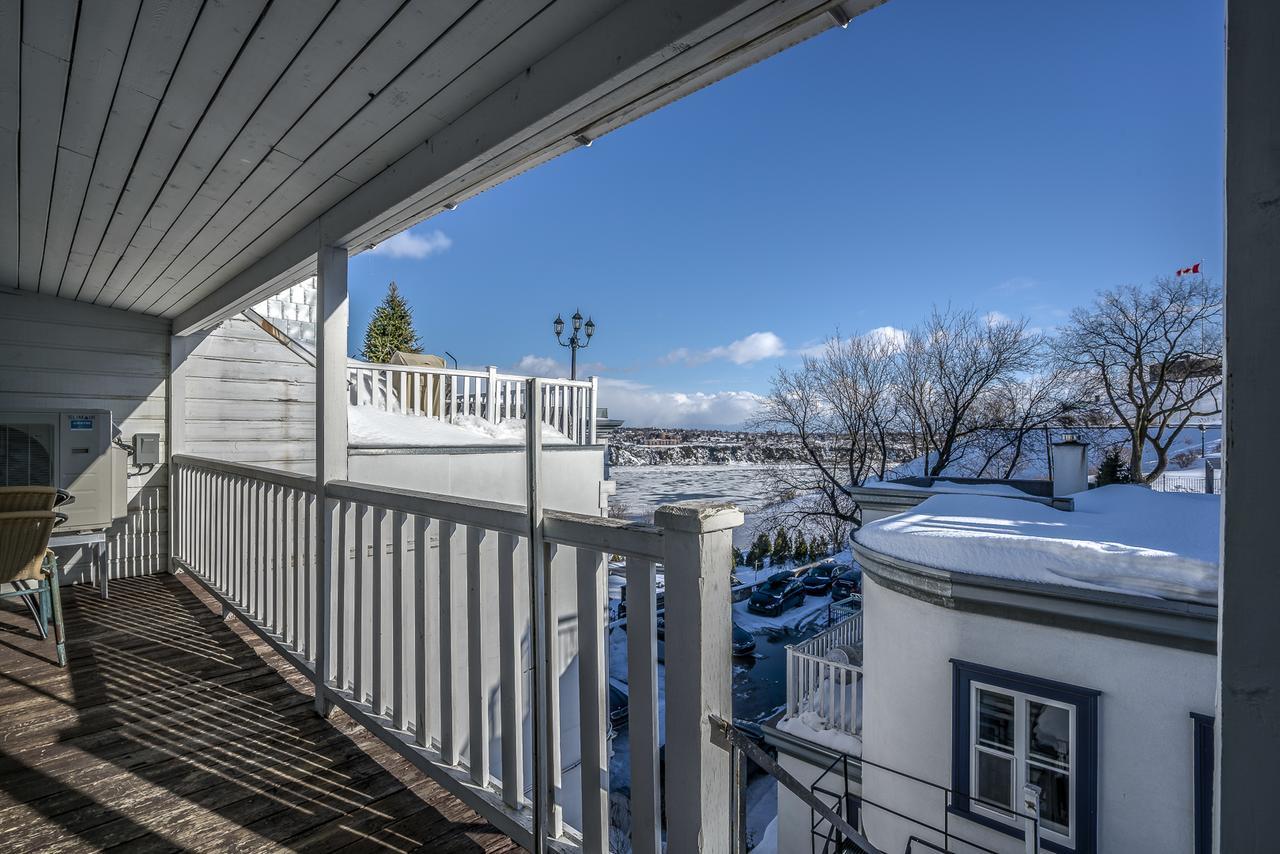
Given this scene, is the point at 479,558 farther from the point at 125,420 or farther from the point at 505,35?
the point at 125,420

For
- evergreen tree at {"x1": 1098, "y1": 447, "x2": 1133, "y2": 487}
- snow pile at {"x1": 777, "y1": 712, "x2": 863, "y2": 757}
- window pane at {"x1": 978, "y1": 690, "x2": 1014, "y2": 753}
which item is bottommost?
snow pile at {"x1": 777, "y1": 712, "x2": 863, "y2": 757}

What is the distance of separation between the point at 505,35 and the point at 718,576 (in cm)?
126

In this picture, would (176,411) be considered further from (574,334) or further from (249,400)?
(574,334)

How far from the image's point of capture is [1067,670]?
125 inches

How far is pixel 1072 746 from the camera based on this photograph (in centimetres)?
315

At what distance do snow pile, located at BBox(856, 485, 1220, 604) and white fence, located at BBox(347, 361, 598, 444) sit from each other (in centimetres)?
332

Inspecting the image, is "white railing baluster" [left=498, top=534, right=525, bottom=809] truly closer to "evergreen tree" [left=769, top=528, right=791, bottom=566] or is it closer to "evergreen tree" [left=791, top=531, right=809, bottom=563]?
"evergreen tree" [left=769, top=528, right=791, bottom=566]

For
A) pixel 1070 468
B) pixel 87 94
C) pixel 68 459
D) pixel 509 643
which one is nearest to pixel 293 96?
pixel 87 94

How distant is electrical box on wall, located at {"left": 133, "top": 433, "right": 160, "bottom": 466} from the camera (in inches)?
174

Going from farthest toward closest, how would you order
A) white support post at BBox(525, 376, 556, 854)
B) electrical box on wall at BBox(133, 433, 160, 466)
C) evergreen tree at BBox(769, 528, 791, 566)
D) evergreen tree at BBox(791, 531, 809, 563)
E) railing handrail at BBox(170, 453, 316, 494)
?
evergreen tree at BBox(791, 531, 809, 563)
evergreen tree at BBox(769, 528, 791, 566)
electrical box on wall at BBox(133, 433, 160, 466)
railing handrail at BBox(170, 453, 316, 494)
white support post at BBox(525, 376, 556, 854)

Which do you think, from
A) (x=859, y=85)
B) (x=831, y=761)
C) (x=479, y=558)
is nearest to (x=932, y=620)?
(x=831, y=761)

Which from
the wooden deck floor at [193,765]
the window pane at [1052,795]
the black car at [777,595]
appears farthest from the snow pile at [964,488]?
the black car at [777,595]

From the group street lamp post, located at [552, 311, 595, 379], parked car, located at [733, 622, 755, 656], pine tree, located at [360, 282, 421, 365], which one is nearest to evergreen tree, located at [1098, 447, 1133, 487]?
parked car, located at [733, 622, 755, 656]

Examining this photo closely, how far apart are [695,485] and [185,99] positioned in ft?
62.1
